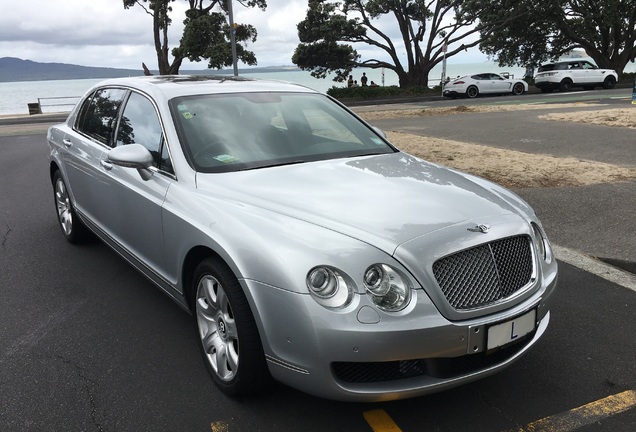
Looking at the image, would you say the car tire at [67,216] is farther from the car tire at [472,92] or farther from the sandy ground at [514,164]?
the car tire at [472,92]

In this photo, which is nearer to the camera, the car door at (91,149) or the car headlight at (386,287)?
the car headlight at (386,287)

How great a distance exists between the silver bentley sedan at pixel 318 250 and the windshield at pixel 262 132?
1cm

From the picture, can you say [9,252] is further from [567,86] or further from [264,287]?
[567,86]

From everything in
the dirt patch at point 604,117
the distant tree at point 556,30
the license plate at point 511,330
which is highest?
the distant tree at point 556,30

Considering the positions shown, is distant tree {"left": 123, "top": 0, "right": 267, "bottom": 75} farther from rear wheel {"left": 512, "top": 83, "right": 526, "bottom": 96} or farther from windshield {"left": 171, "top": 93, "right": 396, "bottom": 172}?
windshield {"left": 171, "top": 93, "right": 396, "bottom": 172}

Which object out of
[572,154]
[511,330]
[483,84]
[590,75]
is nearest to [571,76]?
[590,75]

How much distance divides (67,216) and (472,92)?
2760 centimetres

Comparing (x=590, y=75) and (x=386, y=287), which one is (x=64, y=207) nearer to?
(x=386, y=287)

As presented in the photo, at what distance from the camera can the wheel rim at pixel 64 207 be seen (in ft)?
17.6

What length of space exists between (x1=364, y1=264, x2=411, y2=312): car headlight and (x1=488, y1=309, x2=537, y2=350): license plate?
455mm

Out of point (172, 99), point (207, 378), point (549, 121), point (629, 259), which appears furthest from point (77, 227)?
point (549, 121)

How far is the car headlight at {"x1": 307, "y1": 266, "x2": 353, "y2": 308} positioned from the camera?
235 cm

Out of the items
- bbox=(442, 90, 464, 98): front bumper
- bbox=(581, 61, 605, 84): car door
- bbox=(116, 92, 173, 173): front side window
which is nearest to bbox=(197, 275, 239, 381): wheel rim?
bbox=(116, 92, 173, 173): front side window

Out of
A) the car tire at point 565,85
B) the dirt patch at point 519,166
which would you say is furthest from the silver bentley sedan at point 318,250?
the car tire at point 565,85
